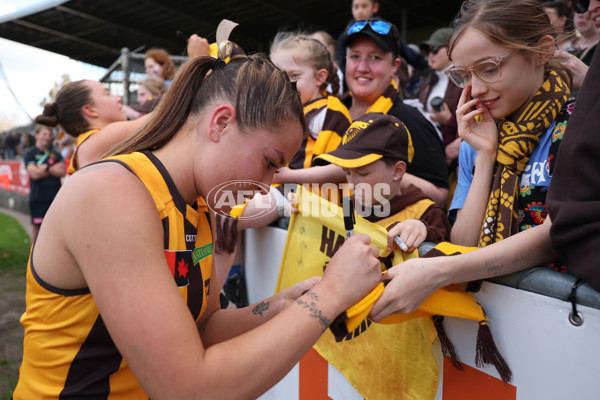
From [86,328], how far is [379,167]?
57.7 inches

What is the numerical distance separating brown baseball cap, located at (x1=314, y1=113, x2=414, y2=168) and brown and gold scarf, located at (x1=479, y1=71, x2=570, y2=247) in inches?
24.3

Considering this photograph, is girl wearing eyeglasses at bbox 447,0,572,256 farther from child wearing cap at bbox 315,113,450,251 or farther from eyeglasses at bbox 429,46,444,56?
eyeglasses at bbox 429,46,444,56

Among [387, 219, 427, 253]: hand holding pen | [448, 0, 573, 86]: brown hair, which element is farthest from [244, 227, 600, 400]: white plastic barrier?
[448, 0, 573, 86]: brown hair

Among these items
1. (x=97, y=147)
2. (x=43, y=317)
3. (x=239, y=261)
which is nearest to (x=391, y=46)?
(x=239, y=261)

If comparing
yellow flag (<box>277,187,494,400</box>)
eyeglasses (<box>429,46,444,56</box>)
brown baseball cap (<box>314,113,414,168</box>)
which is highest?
eyeglasses (<box>429,46,444,56</box>)

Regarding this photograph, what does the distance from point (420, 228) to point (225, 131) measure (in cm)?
85

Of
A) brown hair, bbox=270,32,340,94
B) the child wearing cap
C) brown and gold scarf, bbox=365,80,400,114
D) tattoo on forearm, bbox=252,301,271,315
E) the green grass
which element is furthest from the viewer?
the green grass

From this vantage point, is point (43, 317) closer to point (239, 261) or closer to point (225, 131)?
point (225, 131)

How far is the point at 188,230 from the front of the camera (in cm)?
128

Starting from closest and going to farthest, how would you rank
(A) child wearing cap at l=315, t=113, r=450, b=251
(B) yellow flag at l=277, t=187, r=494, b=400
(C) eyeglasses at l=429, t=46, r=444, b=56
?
(B) yellow flag at l=277, t=187, r=494, b=400, (A) child wearing cap at l=315, t=113, r=450, b=251, (C) eyeglasses at l=429, t=46, r=444, b=56

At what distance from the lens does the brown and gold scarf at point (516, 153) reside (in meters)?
1.57

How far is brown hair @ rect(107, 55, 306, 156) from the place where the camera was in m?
1.24

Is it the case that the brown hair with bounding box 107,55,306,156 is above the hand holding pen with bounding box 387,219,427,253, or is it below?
above

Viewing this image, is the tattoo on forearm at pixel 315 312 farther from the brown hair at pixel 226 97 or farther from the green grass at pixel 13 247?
the green grass at pixel 13 247
